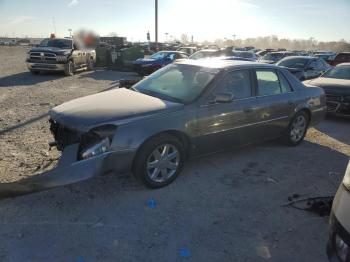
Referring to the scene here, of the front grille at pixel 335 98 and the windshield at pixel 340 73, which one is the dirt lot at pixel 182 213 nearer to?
the front grille at pixel 335 98

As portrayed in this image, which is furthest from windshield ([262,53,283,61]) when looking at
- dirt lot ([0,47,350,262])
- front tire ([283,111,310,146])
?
dirt lot ([0,47,350,262])

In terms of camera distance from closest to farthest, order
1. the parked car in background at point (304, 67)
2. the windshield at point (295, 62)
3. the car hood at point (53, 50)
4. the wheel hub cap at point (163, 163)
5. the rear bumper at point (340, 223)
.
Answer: the rear bumper at point (340, 223) → the wheel hub cap at point (163, 163) → the parked car in background at point (304, 67) → the windshield at point (295, 62) → the car hood at point (53, 50)

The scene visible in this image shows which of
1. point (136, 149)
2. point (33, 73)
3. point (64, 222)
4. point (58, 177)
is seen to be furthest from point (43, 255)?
point (33, 73)

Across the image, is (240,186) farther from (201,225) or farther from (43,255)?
(43,255)

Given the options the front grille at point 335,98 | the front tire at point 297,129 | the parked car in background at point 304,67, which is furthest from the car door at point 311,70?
the front tire at point 297,129

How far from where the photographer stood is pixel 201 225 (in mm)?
3588

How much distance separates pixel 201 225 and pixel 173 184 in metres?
1.02

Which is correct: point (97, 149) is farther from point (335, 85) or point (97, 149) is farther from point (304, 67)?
point (304, 67)

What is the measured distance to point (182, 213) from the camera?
381 centimetres

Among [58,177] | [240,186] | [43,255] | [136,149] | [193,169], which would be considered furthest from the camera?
[193,169]

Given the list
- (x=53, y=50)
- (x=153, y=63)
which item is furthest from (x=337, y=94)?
(x=53, y=50)

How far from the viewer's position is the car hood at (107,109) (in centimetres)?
393

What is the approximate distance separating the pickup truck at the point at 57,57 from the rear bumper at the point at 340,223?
15.5m

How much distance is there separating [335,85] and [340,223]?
7174 mm
